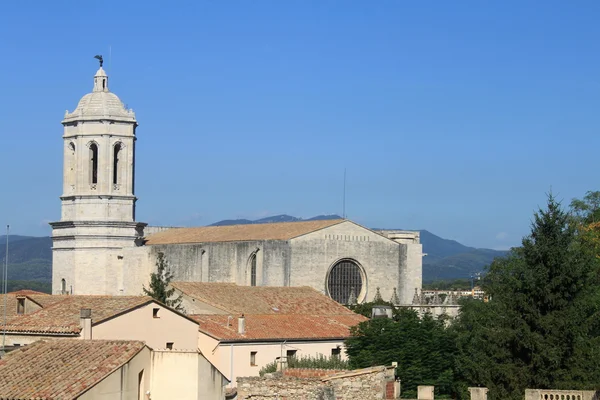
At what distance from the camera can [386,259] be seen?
79.2 meters

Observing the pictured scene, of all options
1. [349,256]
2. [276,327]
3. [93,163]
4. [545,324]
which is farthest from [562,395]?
[93,163]

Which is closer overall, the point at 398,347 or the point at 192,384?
the point at 192,384

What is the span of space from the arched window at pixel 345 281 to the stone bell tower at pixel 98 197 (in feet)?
45.2

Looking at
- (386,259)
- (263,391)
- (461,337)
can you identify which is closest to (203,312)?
(461,337)

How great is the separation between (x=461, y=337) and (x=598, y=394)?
682 inches

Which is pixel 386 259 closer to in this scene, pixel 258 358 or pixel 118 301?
pixel 258 358

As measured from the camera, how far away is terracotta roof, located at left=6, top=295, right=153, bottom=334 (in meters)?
39.2

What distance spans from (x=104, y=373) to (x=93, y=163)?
58.5 metres

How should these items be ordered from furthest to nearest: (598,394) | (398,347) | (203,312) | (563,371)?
(203,312) → (398,347) → (563,371) → (598,394)

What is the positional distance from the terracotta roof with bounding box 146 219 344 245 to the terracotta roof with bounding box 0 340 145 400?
153 feet

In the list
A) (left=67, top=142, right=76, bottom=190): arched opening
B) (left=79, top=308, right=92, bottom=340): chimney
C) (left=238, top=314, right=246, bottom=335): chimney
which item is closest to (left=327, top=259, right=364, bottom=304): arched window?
(left=67, top=142, right=76, bottom=190): arched opening

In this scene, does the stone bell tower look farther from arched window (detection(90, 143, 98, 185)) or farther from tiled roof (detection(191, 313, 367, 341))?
tiled roof (detection(191, 313, 367, 341))

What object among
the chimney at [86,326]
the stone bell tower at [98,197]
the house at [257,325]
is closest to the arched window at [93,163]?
the stone bell tower at [98,197]

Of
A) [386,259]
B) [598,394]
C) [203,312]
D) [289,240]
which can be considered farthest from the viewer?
[386,259]
